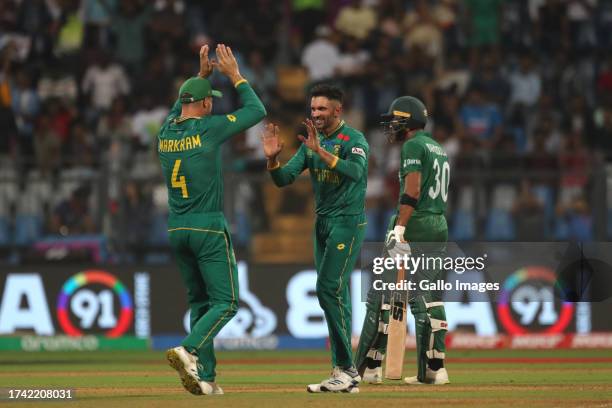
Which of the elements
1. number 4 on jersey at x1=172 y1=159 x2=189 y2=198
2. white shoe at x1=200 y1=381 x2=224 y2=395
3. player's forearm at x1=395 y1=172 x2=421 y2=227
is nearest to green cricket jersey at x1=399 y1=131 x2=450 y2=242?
player's forearm at x1=395 y1=172 x2=421 y2=227

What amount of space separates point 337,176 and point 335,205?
0.79 feet

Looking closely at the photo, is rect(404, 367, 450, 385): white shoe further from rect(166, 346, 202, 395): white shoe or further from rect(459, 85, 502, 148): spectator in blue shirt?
rect(459, 85, 502, 148): spectator in blue shirt

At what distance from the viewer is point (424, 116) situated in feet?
39.4

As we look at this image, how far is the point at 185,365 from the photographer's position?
10492mm

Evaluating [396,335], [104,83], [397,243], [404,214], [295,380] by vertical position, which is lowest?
[295,380]

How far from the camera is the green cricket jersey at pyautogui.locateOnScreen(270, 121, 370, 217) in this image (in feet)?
37.1

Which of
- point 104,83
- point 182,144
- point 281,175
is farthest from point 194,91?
point 104,83

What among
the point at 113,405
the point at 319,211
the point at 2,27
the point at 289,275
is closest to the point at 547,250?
the point at 289,275

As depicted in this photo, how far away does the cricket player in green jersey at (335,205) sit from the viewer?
436 inches

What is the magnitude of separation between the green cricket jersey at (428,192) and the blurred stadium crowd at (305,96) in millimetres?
6384

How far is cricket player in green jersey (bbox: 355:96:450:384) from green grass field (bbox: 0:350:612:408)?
29 centimetres

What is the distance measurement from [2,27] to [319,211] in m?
13.4

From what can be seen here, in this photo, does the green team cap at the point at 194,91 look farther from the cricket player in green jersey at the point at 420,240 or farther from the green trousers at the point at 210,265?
the cricket player in green jersey at the point at 420,240

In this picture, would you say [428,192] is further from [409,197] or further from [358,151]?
[358,151]
